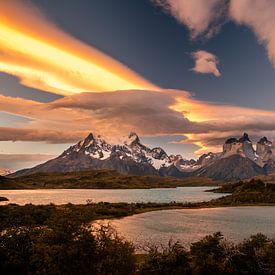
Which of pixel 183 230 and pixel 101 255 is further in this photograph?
pixel 183 230

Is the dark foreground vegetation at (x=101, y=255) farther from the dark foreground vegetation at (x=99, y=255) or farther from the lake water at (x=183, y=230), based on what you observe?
the lake water at (x=183, y=230)

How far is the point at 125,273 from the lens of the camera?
4781 cm

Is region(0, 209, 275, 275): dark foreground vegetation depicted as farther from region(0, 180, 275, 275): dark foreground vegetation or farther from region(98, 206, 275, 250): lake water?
region(98, 206, 275, 250): lake water

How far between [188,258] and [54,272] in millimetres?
19161

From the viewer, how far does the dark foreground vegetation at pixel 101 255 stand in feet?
152

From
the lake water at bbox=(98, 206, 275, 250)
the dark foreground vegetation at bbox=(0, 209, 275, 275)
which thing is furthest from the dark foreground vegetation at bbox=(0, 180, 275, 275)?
the lake water at bbox=(98, 206, 275, 250)

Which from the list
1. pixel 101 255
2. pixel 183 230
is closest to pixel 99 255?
pixel 101 255

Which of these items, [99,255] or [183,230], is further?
[183,230]

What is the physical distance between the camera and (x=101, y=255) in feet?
156

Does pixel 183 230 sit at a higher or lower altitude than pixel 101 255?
lower

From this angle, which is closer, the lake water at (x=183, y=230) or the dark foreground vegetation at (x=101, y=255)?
the dark foreground vegetation at (x=101, y=255)

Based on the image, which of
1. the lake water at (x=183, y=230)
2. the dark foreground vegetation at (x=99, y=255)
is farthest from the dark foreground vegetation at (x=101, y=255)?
the lake water at (x=183, y=230)

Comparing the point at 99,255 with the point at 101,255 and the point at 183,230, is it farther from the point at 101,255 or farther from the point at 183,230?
the point at 183,230

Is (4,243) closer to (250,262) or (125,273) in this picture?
(125,273)
